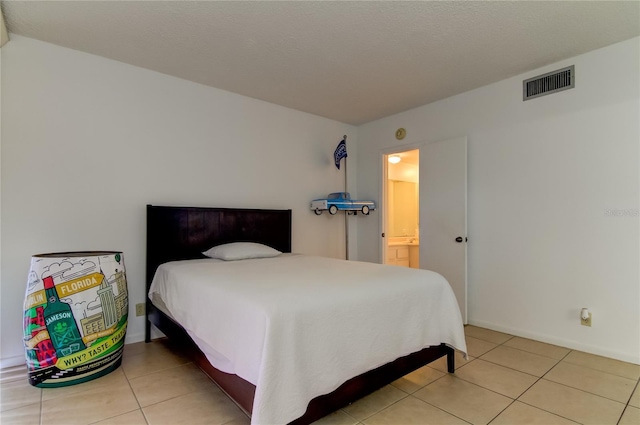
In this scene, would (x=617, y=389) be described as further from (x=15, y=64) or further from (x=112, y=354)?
(x=15, y=64)

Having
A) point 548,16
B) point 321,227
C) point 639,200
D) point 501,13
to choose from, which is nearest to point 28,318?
point 321,227

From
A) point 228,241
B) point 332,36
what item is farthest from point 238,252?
point 332,36

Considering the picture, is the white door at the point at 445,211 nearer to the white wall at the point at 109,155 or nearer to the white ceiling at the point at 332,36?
the white ceiling at the point at 332,36

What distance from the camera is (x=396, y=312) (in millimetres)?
1973

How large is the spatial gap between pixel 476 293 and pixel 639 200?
1592 mm

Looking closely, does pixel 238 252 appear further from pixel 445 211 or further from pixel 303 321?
pixel 445 211

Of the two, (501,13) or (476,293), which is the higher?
(501,13)

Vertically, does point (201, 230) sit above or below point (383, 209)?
below

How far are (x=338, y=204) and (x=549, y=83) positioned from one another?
8.15 feet

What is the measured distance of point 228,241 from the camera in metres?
3.52

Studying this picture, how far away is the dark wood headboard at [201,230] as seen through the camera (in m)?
3.04

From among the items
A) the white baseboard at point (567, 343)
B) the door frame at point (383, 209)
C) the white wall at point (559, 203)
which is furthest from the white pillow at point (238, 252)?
the white baseboard at point (567, 343)

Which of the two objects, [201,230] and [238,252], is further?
[201,230]

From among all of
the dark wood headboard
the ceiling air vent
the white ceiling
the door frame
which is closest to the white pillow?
the dark wood headboard
